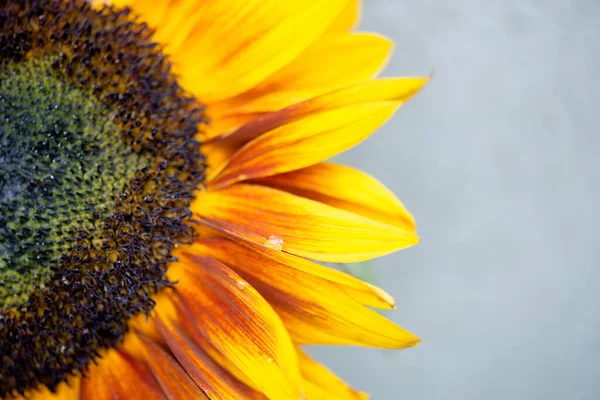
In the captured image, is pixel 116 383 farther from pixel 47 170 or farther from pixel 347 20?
pixel 347 20

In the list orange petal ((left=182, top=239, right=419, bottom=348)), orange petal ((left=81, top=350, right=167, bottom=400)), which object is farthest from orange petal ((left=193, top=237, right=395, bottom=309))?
orange petal ((left=81, top=350, right=167, bottom=400))

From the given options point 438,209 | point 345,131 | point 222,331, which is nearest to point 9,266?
point 222,331

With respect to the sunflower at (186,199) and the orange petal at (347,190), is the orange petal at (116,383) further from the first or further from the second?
the orange petal at (347,190)

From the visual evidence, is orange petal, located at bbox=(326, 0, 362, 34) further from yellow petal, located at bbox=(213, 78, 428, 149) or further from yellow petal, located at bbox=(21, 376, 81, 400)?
yellow petal, located at bbox=(21, 376, 81, 400)

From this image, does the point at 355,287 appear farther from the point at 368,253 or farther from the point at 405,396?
the point at 405,396

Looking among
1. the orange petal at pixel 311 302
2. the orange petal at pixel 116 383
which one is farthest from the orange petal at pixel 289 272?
the orange petal at pixel 116 383

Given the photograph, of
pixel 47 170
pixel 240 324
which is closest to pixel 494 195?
pixel 240 324
